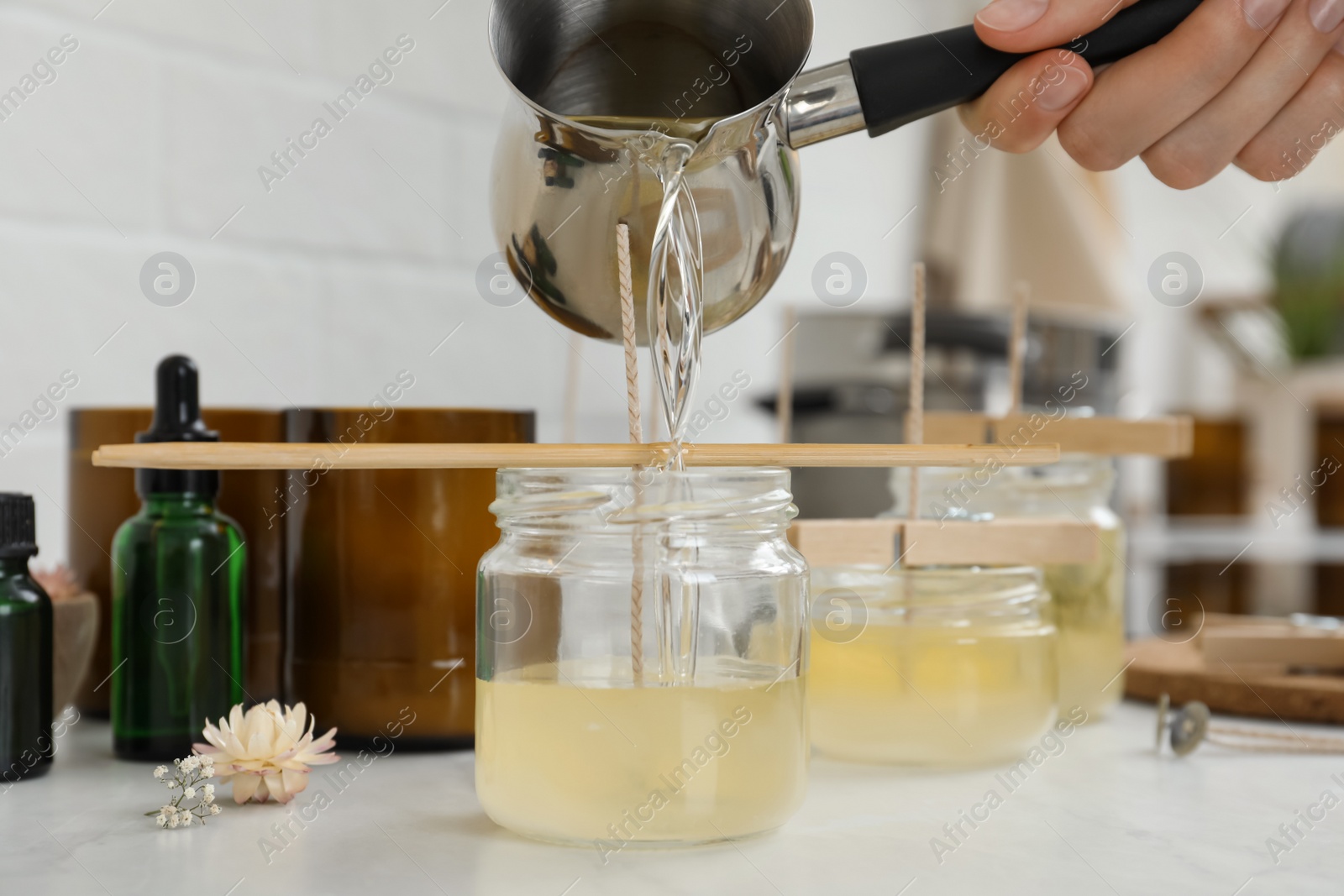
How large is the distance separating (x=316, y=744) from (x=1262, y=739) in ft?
1.64

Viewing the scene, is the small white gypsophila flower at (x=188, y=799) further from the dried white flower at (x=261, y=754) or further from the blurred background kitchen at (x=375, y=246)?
the blurred background kitchen at (x=375, y=246)

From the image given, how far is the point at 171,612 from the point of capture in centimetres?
57

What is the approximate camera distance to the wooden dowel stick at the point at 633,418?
1.49 feet

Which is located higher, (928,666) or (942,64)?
(942,64)

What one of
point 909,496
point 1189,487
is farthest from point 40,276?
point 1189,487

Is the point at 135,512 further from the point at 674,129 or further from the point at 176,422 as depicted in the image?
the point at 674,129

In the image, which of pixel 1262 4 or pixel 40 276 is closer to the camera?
pixel 1262 4

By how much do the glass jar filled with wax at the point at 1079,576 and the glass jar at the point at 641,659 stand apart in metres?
0.25

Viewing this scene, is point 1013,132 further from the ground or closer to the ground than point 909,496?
further from the ground

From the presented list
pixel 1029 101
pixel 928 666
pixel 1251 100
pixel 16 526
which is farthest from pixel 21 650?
pixel 1251 100

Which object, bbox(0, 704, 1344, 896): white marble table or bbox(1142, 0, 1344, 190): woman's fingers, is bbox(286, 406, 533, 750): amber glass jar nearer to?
bbox(0, 704, 1344, 896): white marble table

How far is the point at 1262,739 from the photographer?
0.66 m

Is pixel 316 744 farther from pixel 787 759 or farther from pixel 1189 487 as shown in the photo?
pixel 1189 487

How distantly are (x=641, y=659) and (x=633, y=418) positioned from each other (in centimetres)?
10
